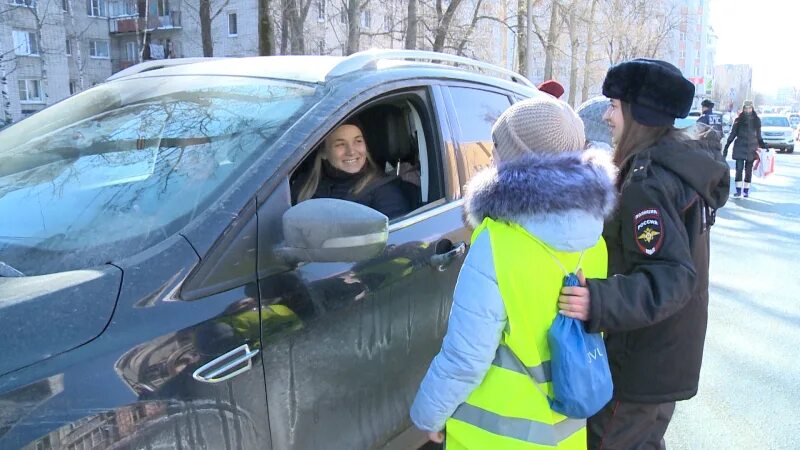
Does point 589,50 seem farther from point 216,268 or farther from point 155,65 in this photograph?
point 216,268

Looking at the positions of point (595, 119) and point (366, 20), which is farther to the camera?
point (366, 20)

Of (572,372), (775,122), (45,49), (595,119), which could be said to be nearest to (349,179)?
(572,372)

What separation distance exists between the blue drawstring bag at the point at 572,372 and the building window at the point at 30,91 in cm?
4061

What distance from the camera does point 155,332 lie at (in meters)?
1.45

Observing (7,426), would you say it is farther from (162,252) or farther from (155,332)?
(162,252)

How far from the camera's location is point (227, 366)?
157 centimetres

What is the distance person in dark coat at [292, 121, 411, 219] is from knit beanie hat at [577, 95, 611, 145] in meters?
2.05

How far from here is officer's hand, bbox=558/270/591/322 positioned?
5.45 feet

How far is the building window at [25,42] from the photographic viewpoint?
34.2 metres

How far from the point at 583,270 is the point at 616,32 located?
43676 millimetres

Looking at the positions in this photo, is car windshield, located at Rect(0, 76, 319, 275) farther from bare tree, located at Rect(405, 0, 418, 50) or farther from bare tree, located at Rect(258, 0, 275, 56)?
bare tree, located at Rect(405, 0, 418, 50)

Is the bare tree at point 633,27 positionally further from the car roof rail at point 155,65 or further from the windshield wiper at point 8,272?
the windshield wiper at point 8,272

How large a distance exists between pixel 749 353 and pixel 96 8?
156 feet

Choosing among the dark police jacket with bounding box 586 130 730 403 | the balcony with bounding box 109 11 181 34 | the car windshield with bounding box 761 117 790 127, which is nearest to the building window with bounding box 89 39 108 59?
the balcony with bounding box 109 11 181 34
